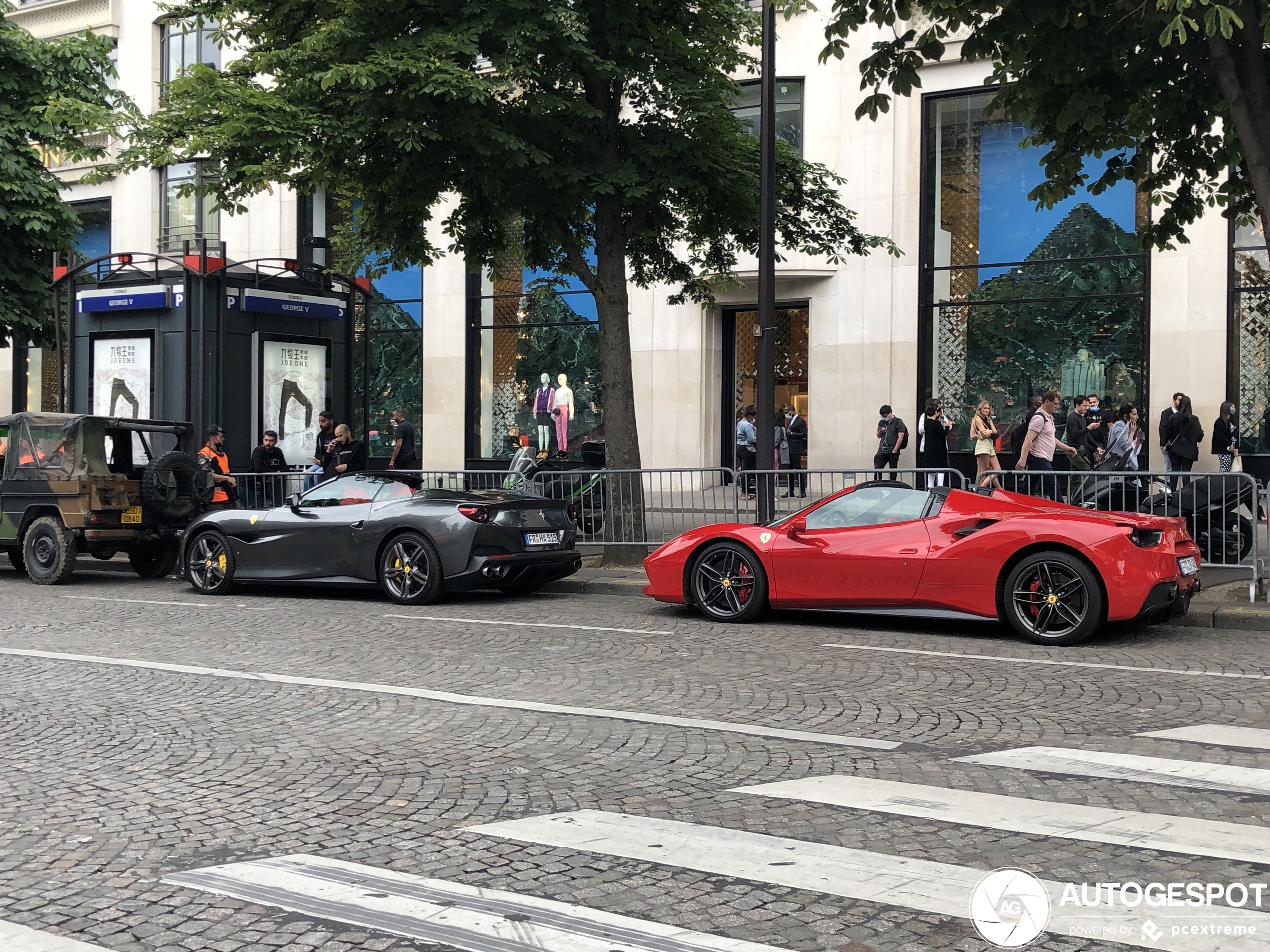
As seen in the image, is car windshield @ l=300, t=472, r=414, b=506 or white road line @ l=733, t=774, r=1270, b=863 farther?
car windshield @ l=300, t=472, r=414, b=506

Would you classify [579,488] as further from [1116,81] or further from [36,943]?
[36,943]

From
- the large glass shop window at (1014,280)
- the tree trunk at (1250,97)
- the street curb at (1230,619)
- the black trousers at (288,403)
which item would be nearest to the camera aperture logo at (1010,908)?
the street curb at (1230,619)

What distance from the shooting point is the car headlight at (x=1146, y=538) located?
9.48m

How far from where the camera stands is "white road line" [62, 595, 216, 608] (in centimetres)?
1236

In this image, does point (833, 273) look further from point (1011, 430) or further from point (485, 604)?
point (485, 604)

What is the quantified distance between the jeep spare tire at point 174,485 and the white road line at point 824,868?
442 inches

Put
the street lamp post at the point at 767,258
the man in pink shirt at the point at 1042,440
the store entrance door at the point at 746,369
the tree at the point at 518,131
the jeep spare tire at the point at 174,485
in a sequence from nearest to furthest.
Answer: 1. the tree at the point at 518,131
2. the street lamp post at the point at 767,258
3. the jeep spare tire at the point at 174,485
4. the man in pink shirt at the point at 1042,440
5. the store entrance door at the point at 746,369

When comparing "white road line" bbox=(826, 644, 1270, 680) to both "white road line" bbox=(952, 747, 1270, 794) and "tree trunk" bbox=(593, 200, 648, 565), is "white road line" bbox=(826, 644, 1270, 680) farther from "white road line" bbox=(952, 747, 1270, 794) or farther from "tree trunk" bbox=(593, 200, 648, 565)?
"tree trunk" bbox=(593, 200, 648, 565)

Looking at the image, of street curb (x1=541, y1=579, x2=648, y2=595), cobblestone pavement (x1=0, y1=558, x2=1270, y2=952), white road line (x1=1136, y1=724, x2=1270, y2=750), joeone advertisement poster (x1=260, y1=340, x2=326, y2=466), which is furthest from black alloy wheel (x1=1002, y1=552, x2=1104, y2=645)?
joeone advertisement poster (x1=260, y1=340, x2=326, y2=466)

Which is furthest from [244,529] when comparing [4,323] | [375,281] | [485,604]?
A: [375,281]

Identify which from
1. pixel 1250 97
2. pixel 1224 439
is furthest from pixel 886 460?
pixel 1250 97

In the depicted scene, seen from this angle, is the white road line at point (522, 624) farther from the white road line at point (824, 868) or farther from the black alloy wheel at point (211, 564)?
the white road line at point (824, 868)

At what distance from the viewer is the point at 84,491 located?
14.4 metres

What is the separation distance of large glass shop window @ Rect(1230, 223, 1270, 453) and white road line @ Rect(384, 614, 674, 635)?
13787mm
